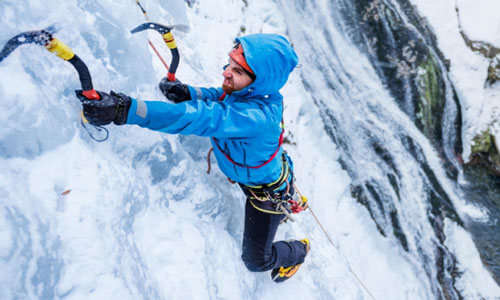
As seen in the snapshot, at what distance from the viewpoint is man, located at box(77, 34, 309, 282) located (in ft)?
5.44

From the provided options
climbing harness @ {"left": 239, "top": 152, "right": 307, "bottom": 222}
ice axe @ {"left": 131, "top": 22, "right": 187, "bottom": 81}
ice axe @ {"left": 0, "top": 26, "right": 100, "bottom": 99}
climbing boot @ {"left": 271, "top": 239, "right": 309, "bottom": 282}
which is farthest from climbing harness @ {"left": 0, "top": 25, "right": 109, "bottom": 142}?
climbing boot @ {"left": 271, "top": 239, "right": 309, "bottom": 282}

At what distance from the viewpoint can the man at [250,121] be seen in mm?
1657

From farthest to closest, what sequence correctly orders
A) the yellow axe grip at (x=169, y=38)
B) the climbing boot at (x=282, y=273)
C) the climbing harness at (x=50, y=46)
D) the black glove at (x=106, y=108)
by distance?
the climbing boot at (x=282, y=273)
the yellow axe grip at (x=169, y=38)
the black glove at (x=106, y=108)
the climbing harness at (x=50, y=46)

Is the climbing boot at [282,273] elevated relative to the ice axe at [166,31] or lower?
lower

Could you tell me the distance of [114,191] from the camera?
183 centimetres

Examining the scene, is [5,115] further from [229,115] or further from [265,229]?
[265,229]

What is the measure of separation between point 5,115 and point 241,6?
435cm

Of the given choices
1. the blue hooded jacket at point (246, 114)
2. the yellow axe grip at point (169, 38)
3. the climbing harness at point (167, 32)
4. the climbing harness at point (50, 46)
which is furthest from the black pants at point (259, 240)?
the climbing harness at point (50, 46)

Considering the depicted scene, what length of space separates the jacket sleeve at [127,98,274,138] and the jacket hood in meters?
0.16

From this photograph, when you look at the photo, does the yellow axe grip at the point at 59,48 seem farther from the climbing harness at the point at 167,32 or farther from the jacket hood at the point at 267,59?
the jacket hood at the point at 267,59

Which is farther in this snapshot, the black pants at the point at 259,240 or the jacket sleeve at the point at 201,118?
the black pants at the point at 259,240

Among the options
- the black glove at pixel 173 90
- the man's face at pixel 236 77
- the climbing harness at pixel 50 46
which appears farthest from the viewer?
the black glove at pixel 173 90

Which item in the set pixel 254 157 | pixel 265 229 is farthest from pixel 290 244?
pixel 254 157

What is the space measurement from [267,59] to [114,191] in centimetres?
120
